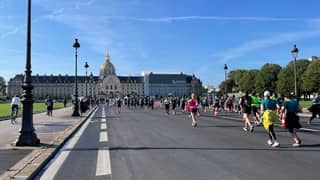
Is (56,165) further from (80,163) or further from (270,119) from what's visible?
(270,119)

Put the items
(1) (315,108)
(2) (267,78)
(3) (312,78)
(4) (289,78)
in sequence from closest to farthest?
1. (1) (315,108)
2. (3) (312,78)
3. (4) (289,78)
4. (2) (267,78)

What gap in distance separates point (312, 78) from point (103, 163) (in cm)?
11217

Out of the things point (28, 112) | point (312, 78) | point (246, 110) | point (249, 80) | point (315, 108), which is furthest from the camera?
point (249, 80)

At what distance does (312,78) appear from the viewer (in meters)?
117

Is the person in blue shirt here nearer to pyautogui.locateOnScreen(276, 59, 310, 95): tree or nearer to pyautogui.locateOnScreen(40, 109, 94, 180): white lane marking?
pyautogui.locateOnScreen(40, 109, 94, 180): white lane marking

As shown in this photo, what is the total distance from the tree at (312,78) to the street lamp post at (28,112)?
107525 millimetres

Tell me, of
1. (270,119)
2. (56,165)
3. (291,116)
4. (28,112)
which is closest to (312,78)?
(291,116)

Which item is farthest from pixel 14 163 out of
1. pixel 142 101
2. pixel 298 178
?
pixel 142 101

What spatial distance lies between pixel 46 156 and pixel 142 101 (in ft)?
221

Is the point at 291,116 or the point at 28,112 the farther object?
the point at 291,116

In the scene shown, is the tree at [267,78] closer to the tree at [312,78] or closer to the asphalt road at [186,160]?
the tree at [312,78]

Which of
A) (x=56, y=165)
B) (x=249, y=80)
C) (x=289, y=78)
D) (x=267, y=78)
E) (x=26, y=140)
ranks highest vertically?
(x=249, y=80)

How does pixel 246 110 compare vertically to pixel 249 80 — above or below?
below

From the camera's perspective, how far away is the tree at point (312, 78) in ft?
379
